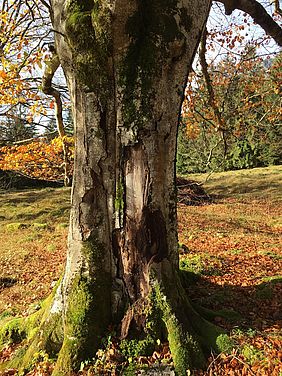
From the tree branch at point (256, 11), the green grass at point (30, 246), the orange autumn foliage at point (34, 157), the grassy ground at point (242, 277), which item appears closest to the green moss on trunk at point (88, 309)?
the grassy ground at point (242, 277)

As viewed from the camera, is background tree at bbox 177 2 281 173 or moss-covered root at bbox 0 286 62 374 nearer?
moss-covered root at bbox 0 286 62 374

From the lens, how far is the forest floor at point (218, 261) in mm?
3336

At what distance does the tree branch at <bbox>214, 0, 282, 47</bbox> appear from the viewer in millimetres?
5074

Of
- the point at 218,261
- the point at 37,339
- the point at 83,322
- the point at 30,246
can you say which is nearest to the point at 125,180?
the point at 83,322

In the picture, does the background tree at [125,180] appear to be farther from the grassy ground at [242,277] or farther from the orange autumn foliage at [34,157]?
the orange autumn foliage at [34,157]

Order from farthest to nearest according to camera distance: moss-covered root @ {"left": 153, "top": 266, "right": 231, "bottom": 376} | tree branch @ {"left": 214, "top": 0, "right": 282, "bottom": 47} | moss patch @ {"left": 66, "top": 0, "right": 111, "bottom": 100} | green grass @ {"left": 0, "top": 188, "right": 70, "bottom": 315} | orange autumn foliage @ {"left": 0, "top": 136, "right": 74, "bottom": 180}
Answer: orange autumn foliage @ {"left": 0, "top": 136, "right": 74, "bottom": 180} < green grass @ {"left": 0, "top": 188, "right": 70, "bottom": 315} < tree branch @ {"left": 214, "top": 0, "right": 282, "bottom": 47} < moss-covered root @ {"left": 153, "top": 266, "right": 231, "bottom": 376} < moss patch @ {"left": 66, "top": 0, "right": 111, "bottom": 100}

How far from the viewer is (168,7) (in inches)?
122

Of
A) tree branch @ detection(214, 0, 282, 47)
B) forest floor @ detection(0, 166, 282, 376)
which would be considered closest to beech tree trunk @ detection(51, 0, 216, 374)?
forest floor @ detection(0, 166, 282, 376)

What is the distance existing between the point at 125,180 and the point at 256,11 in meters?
3.79

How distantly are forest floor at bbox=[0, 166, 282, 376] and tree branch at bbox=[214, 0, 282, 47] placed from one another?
9.32ft

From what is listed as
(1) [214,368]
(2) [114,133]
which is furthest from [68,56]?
(1) [214,368]

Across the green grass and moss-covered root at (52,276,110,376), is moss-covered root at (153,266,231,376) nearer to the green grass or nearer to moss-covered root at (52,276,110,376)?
moss-covered root at (52,276,110,376)

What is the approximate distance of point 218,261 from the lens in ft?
21.9

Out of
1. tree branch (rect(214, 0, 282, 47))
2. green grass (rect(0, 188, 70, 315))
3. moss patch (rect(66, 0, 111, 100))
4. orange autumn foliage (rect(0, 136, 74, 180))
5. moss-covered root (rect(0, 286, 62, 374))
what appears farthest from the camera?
orange autumn foliage (rect(0, 136, 74, 180))
